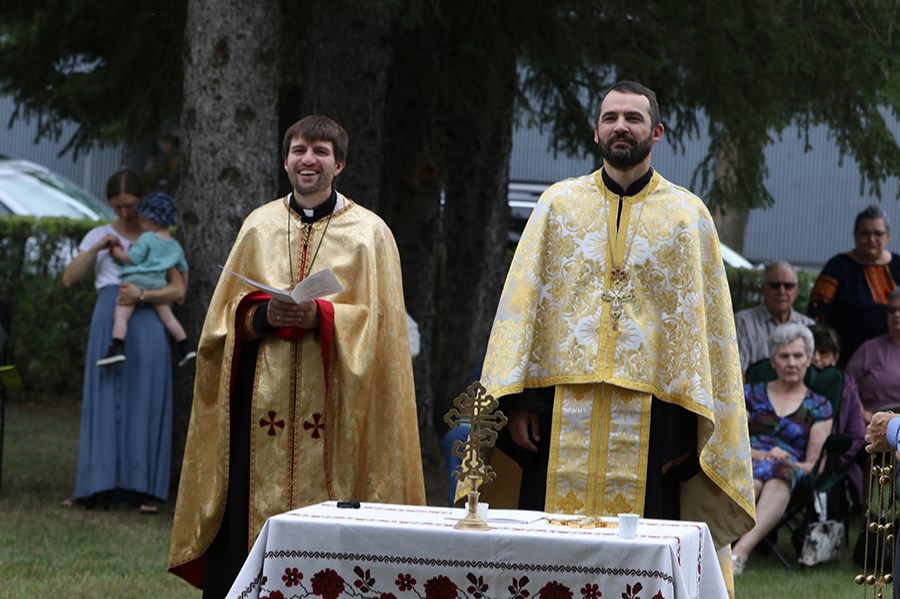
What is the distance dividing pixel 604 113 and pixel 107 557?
164 inches

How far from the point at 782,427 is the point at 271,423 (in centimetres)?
426

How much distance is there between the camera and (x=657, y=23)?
34.6 ft

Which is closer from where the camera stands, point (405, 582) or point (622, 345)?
point (405, 582)

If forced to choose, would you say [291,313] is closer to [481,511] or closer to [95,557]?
[481,511]

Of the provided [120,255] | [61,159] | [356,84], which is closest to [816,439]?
[356,84]

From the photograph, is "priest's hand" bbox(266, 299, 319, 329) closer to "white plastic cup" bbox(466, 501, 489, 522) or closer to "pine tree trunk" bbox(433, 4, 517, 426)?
"white plastic cup" bbox(466, 501, 489, 522)

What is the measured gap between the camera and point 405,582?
472 centimetres

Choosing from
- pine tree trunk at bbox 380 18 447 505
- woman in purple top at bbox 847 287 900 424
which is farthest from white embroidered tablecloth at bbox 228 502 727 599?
pine tree trunk at bbox 380 18 447 505

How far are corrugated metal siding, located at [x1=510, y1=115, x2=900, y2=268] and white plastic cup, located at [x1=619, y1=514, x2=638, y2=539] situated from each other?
27927 millimetres

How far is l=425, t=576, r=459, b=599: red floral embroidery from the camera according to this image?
15.4ft

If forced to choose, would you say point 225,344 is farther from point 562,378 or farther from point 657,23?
point 657,23

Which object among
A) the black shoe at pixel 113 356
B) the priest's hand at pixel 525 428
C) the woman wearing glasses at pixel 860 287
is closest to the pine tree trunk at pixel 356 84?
the black shoe at pixel 113 356

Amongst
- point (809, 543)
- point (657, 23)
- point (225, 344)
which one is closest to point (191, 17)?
point (657, 23)

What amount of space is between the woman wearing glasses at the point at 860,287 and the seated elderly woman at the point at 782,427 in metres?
1.60
